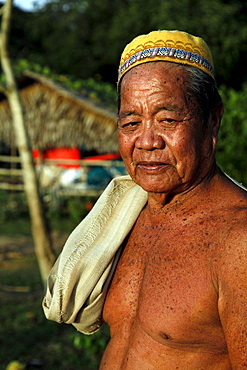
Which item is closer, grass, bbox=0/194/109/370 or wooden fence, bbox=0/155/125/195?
grass, bbox=0/194/109/370

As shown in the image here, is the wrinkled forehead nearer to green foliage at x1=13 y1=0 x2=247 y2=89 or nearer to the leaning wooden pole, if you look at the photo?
the leaning wooden pole

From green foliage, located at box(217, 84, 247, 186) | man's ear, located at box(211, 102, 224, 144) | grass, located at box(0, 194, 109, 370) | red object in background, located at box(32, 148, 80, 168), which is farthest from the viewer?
red object in background, located at box(32, 148, 80, 168)

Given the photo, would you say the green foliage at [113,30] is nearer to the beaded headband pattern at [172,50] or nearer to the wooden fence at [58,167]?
the wooden fence at [58,167]

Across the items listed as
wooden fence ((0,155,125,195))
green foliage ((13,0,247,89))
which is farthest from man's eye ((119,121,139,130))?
green foliage ((13,0,247,89))

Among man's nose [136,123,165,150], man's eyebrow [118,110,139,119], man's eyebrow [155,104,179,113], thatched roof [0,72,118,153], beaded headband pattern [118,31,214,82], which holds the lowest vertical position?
thatched roof [0,72,118,153]

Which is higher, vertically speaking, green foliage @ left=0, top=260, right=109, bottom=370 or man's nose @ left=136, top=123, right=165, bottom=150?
man's nose @ left=136, top=123, right=165, bottom=150

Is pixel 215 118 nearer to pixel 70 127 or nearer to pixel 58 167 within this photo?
pixel 70 127

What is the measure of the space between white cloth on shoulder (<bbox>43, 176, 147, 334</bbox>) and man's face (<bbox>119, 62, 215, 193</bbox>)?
339 mm

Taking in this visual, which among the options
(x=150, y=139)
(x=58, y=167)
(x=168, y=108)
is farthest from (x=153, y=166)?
(x=58, y=167)

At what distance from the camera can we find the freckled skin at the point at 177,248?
1.48 m

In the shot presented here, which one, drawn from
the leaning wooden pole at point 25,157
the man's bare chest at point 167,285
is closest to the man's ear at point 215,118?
the man's bare chest at point 167,285

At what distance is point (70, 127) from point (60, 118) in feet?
1.04

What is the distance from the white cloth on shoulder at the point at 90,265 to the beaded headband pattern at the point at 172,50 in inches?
25.3

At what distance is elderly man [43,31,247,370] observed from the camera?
150 centimetres
